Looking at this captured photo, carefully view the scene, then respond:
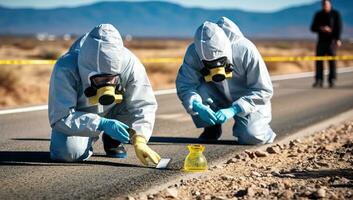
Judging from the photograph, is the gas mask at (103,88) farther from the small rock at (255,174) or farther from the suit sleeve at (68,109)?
the small rock at (255,174)

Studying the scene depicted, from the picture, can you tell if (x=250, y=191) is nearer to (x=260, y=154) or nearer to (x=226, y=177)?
(x=226, y=177)

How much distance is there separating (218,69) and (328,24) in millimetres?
11058

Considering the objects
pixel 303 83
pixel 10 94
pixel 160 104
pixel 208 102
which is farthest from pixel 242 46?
pixel 303 83

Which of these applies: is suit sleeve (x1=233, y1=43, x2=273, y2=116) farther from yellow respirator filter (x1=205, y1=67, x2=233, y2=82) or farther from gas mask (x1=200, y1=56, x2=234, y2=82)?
yellow respirator filter (x1=205, y1=67, x2=233, y2=82)

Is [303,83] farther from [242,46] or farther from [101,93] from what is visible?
[101,93]

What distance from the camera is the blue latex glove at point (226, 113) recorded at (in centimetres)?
839

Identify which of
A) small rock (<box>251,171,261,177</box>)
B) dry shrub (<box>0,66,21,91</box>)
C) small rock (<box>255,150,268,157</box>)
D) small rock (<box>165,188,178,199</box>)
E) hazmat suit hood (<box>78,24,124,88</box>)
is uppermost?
hazmat suit hood (<box>78,24,124,88</box>)

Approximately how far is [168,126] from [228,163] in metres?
3.54

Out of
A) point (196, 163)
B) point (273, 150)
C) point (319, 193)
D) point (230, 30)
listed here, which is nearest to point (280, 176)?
point (196, 163)

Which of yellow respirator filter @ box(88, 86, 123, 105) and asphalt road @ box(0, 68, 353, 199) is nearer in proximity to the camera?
asphalt road @ box(0, 68, 353, 199)

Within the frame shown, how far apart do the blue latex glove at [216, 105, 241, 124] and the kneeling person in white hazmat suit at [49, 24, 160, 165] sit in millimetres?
1040

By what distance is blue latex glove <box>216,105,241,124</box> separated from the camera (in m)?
8.39

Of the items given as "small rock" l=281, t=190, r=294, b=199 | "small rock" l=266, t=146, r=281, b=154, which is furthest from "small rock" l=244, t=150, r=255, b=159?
"small rock" l=281, t=190, r=294, b=199

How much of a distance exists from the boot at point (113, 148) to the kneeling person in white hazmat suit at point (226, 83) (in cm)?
103
